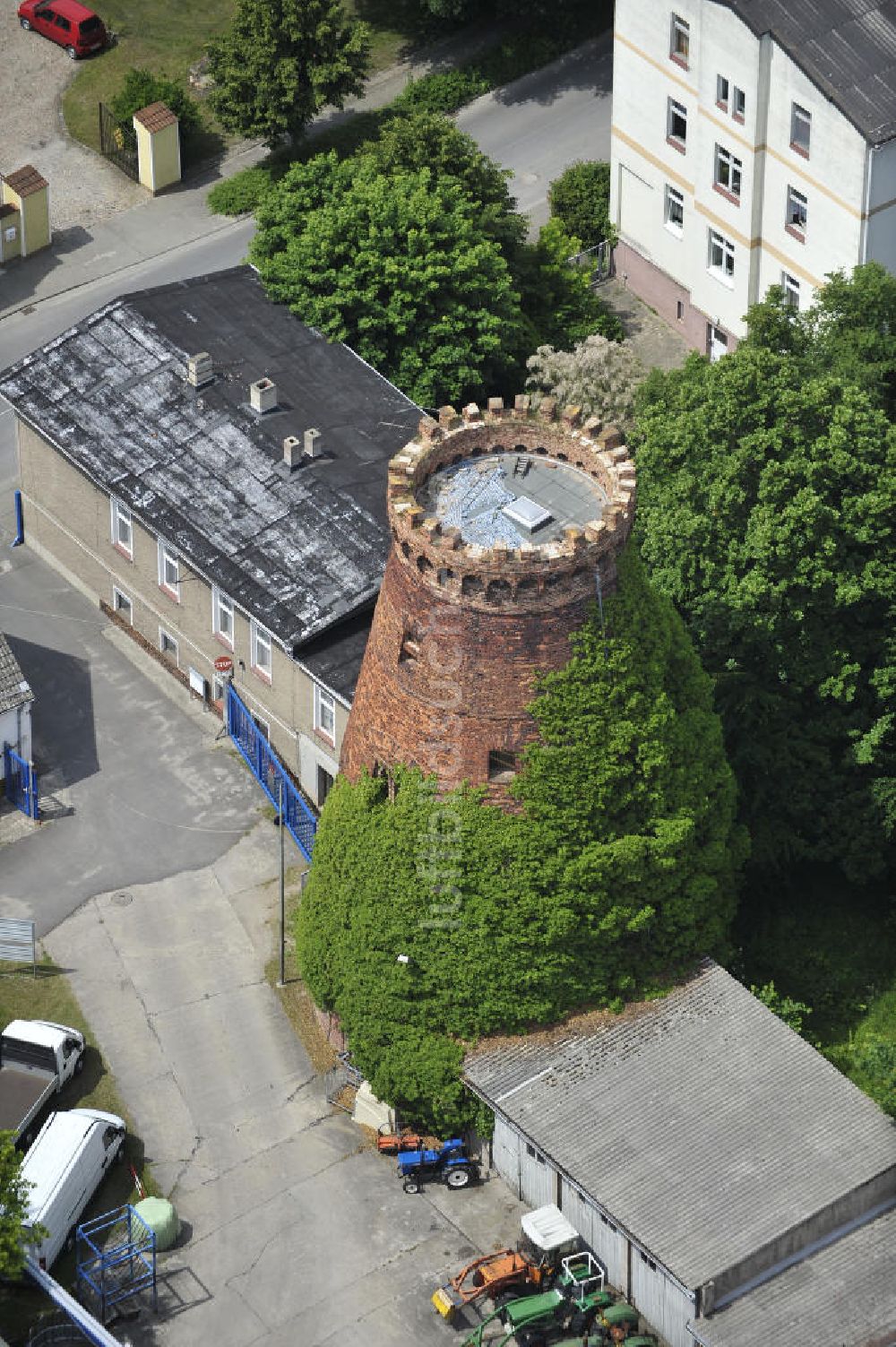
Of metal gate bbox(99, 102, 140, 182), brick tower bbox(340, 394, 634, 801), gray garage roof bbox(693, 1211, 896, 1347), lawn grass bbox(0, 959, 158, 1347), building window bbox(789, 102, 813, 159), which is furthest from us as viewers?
metal gate bbox(99, 102, 140, 182)

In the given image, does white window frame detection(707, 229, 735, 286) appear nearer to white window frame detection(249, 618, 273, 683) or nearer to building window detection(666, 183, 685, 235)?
building window detection(666, 183, 685, 235)

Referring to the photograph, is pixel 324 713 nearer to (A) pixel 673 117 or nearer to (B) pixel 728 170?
A: (B) pixel 728 170

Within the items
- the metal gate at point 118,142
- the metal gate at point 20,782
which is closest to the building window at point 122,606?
the metal gate at point 20,782

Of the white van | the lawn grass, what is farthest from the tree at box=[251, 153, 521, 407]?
the white van

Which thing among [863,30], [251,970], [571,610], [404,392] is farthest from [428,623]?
[863,30]

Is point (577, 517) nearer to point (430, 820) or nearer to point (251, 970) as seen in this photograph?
point (430, 820)
